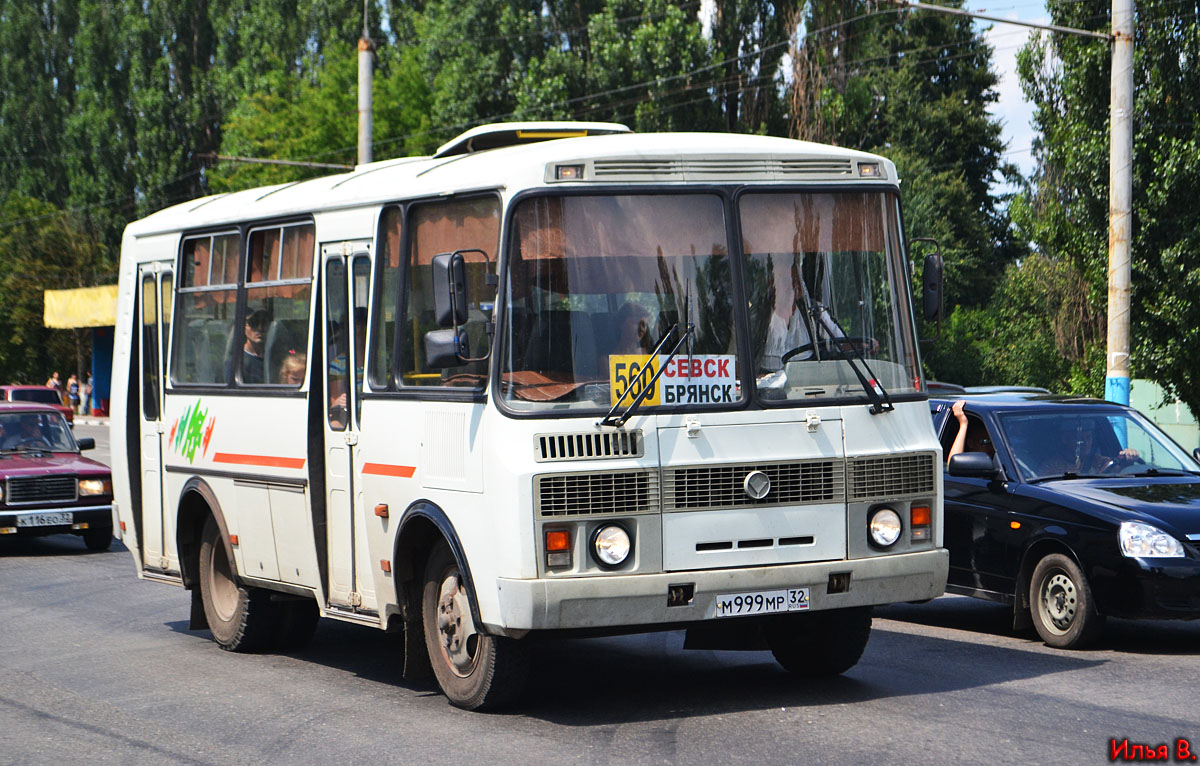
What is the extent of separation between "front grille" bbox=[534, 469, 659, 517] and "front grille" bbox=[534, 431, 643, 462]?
3.4 inches

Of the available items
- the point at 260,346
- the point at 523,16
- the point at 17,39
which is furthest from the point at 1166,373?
the point at 17,39

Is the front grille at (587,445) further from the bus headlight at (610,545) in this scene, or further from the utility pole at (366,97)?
the utility pole at (366,97)

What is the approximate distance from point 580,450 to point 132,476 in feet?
19.0

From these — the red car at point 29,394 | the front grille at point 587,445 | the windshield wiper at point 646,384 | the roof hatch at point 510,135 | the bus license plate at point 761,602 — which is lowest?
the bus license plate at point 761,602

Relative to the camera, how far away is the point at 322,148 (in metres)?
58.2

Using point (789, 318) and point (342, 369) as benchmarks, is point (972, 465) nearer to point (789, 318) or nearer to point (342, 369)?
point (789, 318)

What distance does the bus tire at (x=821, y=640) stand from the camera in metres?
8.96

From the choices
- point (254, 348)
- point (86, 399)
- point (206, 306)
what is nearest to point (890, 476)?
point (254, 348)

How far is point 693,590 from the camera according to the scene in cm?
782

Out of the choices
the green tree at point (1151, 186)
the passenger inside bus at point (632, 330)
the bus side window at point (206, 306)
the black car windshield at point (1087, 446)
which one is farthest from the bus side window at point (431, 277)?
the green tree at point (1151, 186)

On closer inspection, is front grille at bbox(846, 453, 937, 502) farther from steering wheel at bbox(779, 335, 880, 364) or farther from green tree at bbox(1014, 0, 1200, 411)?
green tree at bbox(1014, 0, 1200, 411)

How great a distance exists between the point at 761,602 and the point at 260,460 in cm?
382

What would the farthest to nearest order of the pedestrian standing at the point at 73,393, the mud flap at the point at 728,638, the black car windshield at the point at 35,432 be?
the pedestrian standing at the point at 73,393, the black car windshield at the point at 35,432, the mud flap at the point at 728,638

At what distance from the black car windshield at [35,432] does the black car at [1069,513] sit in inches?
440
